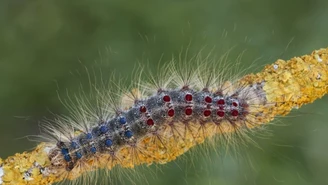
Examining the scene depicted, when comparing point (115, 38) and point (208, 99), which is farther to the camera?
point (115, 38)

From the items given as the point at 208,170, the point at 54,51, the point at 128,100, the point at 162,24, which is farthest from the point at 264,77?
the point at 54,51

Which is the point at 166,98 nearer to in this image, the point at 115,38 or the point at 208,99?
the point at 208,99

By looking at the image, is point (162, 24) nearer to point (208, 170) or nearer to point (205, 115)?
point (208, 170)

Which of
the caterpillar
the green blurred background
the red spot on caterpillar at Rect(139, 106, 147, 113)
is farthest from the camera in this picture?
the green blurred background

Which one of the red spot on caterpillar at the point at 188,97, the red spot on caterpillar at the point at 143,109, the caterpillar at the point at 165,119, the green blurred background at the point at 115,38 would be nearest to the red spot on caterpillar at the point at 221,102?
the caterpillar at the point at 165,119

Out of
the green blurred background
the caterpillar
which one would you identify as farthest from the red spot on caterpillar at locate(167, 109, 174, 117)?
the green blurred background

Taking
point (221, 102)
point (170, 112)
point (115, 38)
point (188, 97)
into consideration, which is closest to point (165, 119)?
point (170, 112)

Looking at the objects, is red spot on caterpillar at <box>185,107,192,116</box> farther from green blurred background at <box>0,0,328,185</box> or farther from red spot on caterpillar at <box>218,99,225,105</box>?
green blurred background at <box>0,0,328,185</box>
